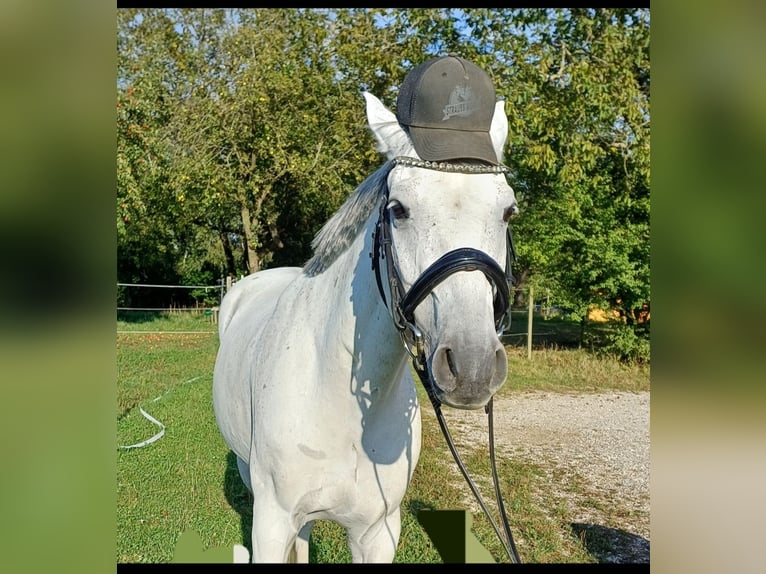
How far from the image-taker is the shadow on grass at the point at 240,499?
4.13 m

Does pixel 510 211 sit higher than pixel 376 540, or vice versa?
pixel 510 211

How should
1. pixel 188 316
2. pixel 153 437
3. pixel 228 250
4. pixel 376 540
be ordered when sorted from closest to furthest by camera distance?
pixel 376 540 → pixel 153 437 → pixel 188 316 → pixel 228 250

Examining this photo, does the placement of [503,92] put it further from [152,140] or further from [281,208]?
[281,208]

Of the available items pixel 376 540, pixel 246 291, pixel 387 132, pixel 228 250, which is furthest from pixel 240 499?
pixel 228 250

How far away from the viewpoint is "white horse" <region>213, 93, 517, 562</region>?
129cm

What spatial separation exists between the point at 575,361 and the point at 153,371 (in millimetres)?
8485

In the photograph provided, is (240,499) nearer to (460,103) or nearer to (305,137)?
(460,103)

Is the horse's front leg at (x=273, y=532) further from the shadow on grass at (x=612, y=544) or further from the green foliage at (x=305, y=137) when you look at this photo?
the green foliage at (x=305, y=137)

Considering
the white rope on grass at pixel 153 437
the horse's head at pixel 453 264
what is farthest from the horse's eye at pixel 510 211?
the white rope on grass at pixel 153 437

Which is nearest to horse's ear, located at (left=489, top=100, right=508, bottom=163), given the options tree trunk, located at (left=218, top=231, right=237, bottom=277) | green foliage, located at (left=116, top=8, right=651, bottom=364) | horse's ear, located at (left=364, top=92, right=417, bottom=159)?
horse's ear, located at (left=364, top=92, right=417, bottom=159)

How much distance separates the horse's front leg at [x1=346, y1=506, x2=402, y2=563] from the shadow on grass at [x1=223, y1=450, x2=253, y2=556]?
217 centimetres

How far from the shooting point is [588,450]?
6.64 m

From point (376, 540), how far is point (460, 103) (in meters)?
1.68

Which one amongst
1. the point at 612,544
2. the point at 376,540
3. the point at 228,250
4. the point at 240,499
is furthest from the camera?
the point at 228,250
